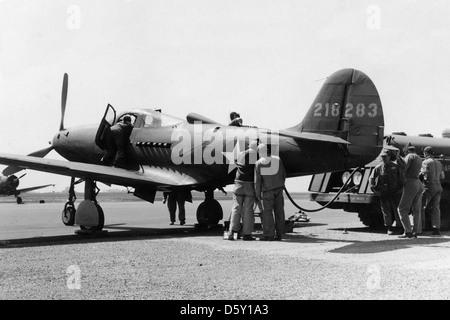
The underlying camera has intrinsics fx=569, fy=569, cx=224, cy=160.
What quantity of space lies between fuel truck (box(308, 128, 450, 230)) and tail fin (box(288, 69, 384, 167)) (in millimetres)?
1093

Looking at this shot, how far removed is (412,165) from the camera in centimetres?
1180

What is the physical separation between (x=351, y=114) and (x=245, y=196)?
2.80 metres

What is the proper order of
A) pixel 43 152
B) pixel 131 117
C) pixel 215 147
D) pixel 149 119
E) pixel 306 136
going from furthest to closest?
pixel 43 152
pixel 131 117
pixel 149 119
pixel 215 147
pixel 306 136

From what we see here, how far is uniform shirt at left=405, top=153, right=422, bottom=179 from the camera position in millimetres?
11758

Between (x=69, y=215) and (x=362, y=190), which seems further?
(x=69, y=215)

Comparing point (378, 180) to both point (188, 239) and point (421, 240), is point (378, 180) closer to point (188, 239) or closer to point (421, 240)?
point (421, 240)

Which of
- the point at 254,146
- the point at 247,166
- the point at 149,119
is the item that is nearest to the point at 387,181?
the point at 254,146

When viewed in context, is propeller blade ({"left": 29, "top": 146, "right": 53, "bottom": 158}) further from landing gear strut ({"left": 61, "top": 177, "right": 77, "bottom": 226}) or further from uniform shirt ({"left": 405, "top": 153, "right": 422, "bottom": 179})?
uniform shirt ({"left": 405, "top": 153, "right": 422, "bottom": 179})

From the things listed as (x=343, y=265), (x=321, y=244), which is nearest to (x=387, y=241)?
(x=321, y=244)

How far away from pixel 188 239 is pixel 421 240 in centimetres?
460

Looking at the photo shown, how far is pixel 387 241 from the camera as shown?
36.4 ft

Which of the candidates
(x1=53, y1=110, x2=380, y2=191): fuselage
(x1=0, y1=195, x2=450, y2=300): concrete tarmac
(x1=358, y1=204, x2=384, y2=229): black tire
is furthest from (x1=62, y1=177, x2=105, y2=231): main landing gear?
(x1=358, y1=204, x2=384, y2=229): black tire

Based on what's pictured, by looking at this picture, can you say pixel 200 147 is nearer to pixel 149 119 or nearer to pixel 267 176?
pixel 149 119

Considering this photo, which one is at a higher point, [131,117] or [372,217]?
[131,117]
